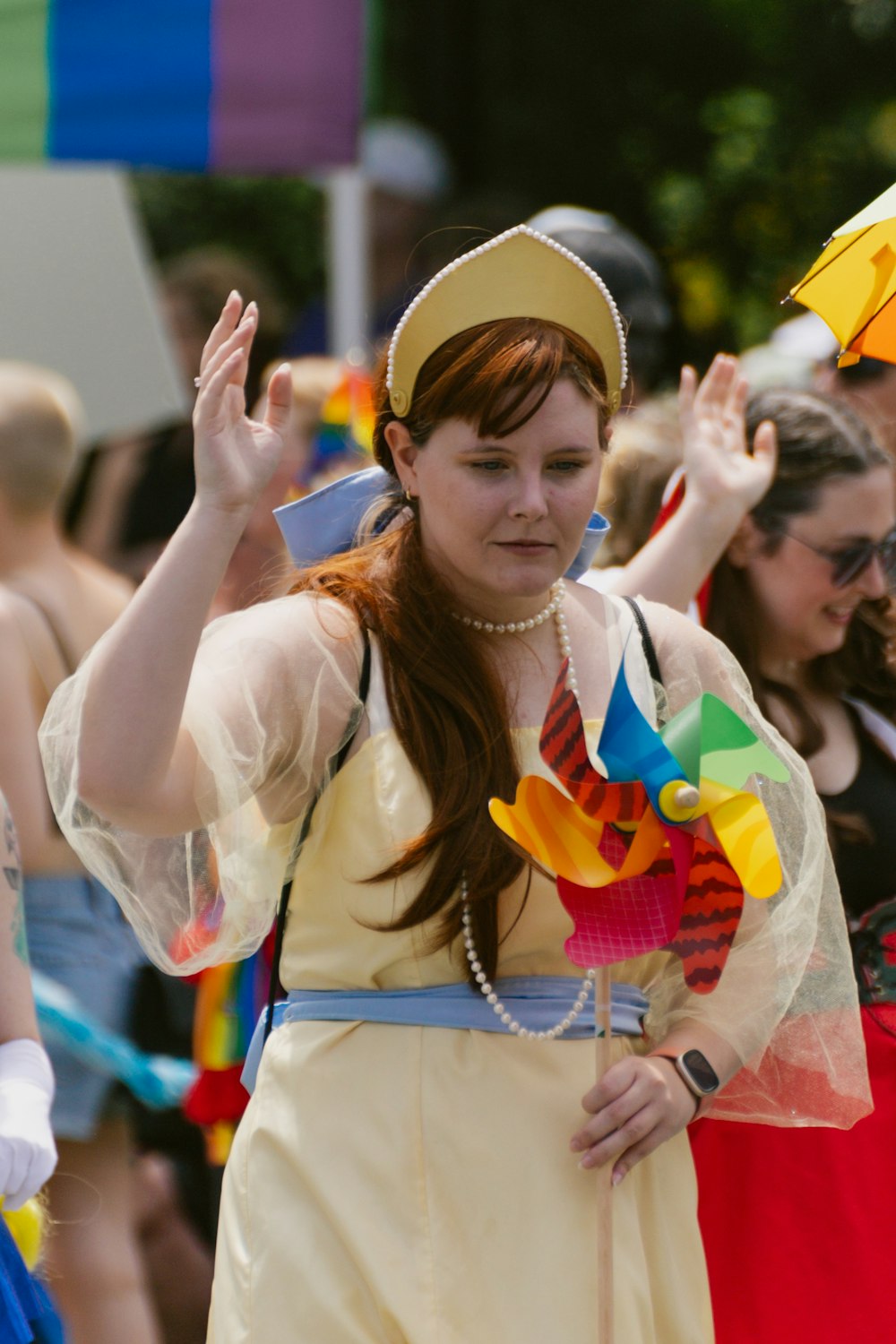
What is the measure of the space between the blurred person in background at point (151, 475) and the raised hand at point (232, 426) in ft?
13.7

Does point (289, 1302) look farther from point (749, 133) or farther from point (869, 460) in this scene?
point (749, 133)

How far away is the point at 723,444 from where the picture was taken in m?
3.53

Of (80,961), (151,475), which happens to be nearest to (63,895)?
(80,961)

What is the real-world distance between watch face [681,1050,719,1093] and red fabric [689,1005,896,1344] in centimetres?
72

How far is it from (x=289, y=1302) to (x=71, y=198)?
463 cm

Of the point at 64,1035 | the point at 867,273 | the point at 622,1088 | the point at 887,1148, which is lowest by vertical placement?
the point at 64,1035

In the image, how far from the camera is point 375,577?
269cm

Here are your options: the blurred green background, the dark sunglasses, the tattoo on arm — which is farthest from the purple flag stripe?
the tattoo on arm

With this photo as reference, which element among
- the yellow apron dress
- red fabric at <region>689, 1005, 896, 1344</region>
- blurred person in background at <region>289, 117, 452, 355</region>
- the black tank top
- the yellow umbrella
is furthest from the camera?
blurred person in background at <region>289, 117, 452, 355</region>

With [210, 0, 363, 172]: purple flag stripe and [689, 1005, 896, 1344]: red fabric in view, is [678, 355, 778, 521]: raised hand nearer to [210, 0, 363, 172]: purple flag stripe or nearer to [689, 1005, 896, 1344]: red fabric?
[689, 1005, 896, 1344]: red fabric

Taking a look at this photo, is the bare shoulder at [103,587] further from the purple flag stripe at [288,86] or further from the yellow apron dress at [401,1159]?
the yellow apron dress at [401,1159]

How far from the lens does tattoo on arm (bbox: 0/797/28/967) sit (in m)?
2.91

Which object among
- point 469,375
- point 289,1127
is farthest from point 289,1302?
point 469,375

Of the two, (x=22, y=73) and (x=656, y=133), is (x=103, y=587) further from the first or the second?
(x=656, y=133)
